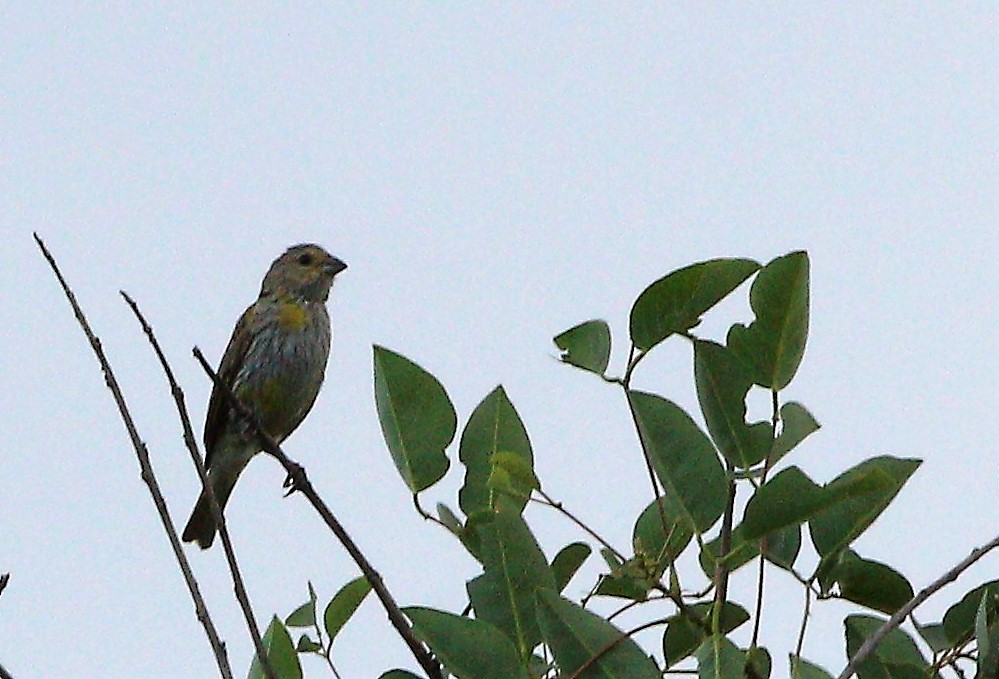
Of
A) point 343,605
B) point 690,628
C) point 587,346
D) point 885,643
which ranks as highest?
point 587,346

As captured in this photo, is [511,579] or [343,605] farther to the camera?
[343,605]

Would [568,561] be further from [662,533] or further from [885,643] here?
[885,643]

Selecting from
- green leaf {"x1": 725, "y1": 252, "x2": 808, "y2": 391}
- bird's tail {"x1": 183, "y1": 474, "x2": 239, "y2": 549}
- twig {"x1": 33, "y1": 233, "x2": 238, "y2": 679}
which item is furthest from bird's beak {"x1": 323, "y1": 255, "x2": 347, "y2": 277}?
green leaf {"x1": 725, "y1": 252, "x2": 808, "y2": 391}

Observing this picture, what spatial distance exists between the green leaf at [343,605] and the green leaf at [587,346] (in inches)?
27.2

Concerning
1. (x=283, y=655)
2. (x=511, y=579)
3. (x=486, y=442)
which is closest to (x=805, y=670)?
(x=511, y=579)

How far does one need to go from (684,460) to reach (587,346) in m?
0.23

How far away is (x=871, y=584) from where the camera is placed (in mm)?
2217

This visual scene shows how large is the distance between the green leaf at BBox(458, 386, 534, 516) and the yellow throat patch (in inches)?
168

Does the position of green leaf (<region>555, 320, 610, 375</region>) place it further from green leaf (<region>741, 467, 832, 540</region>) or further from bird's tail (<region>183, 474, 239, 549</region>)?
bird's tail (<region>183, 474, 239, 549</region>)

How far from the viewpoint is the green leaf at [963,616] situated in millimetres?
2182

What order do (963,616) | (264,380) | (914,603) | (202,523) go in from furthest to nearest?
(202,523) → (264,380) → (963,616) → (914,603)

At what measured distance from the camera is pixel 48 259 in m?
2.46

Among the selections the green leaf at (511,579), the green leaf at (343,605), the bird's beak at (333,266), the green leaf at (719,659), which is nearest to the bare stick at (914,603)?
the green leaf at (719,659)

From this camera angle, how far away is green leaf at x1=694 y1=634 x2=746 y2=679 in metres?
1.82
